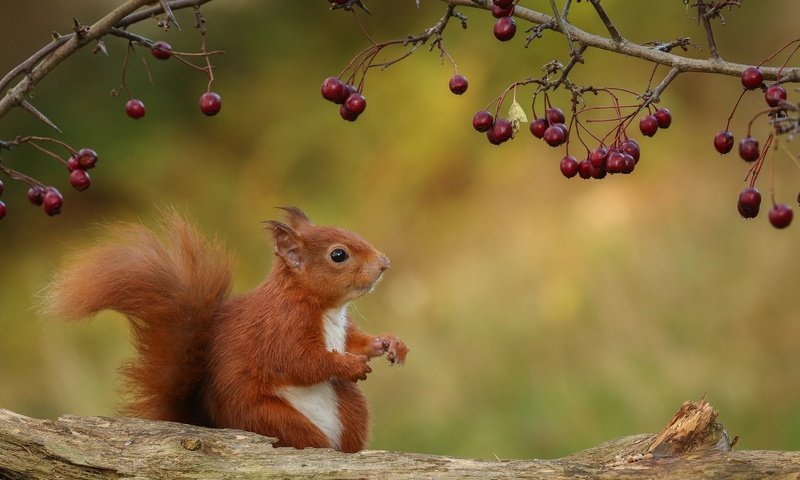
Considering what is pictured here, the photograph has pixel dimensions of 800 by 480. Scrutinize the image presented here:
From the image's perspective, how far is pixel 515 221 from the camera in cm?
488

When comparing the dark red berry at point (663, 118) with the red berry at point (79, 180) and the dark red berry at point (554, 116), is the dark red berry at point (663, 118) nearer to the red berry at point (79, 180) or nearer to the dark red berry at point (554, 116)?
the dark red berry at point (554, 116)

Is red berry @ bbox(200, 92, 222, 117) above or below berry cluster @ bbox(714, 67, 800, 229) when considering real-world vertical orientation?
above

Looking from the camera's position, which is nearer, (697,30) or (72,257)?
(72,257)

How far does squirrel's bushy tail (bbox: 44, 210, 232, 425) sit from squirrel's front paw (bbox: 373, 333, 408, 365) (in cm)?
43

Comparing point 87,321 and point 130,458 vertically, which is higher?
point 87,321

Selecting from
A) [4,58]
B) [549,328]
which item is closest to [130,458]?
[549,328]

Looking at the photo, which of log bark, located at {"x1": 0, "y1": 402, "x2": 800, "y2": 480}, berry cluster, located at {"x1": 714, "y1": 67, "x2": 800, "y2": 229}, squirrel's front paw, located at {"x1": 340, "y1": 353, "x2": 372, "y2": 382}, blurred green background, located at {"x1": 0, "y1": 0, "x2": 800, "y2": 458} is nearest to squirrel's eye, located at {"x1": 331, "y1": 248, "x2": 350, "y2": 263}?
squirrel's front paw, located at {"x1": 340, "y1": 353, "x2": 372, "y2": 382}

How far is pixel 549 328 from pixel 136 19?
288 cm

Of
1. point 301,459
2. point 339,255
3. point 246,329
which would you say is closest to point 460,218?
point 339,255

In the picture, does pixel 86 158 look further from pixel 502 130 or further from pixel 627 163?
pixel 627 163

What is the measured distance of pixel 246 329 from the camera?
101 inches

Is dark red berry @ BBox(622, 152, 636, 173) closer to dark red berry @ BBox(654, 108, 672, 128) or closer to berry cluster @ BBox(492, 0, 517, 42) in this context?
dark red berry @ BBox(654, 108, 672, 128)

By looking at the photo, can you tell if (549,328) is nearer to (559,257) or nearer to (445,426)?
(559,257)

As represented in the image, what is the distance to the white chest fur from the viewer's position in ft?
8.38
